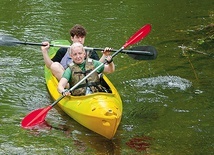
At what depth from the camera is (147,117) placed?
562cm

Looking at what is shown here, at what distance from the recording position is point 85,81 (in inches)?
211

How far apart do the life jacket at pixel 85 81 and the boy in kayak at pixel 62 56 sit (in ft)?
0.89

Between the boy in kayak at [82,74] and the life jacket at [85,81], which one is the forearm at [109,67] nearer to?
the boy in kayak at [82,74]

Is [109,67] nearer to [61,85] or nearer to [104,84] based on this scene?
[104,84]

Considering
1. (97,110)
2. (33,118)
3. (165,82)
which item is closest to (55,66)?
(33,118)

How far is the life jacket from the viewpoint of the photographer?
5.33 metres

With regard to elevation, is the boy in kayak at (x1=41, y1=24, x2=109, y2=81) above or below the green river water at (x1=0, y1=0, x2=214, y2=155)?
above

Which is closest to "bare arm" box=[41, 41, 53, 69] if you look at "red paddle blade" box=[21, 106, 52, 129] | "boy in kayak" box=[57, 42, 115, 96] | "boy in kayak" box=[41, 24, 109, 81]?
"boy in kayak" box=[41, 24, 109, 81]

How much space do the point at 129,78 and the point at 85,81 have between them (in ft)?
5.63

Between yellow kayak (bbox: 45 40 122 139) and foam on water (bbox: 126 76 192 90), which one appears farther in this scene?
foam on water (bbox: 126 76 192 90)

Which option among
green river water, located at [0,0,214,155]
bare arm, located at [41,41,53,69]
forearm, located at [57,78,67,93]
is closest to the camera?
green river water, located at [0,0,214,155]

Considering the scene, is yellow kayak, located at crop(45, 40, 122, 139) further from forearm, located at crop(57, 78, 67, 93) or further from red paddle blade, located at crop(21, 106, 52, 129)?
red paddle blade, located at crop(21, 106, 52, 129)

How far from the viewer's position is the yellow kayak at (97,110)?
15.6 feet

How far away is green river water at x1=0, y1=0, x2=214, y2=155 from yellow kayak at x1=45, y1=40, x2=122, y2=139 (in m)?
0.14
